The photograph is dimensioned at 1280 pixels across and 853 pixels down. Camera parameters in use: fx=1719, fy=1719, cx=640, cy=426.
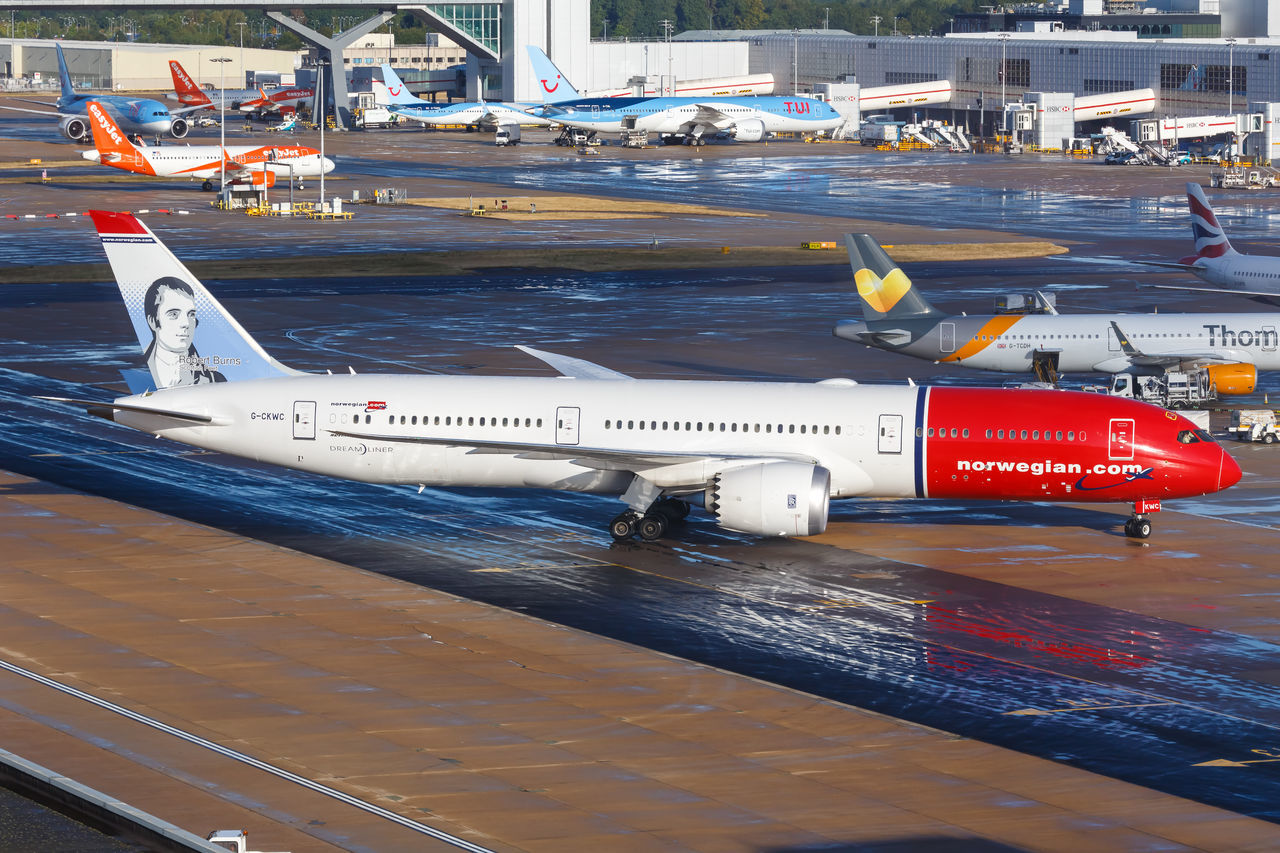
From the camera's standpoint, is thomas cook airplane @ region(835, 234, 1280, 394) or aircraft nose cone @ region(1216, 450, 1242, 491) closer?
aircraft nose cone @ region(1216, 450, 1242, 491)

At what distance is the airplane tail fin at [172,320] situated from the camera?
47.1 metres

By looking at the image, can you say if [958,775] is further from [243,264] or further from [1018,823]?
[243,264]

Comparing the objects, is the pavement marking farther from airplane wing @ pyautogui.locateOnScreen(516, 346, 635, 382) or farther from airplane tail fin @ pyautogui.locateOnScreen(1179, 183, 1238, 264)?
airplane tail fin @ pyautogui.locateOnScreen(1179, 183, 1238, 264)

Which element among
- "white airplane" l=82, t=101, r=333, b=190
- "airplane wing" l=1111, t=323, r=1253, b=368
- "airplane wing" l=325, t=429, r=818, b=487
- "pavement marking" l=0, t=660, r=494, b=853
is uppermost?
"white airplane" l=82, t=101, r=333, b=190

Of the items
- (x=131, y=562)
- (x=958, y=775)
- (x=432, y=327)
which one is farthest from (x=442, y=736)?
(x=432, y=327)

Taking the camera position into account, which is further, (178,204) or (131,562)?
(178,204)

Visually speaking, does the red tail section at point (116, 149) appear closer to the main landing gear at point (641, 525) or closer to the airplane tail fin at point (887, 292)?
the airplane tail fin at point (887, 292)

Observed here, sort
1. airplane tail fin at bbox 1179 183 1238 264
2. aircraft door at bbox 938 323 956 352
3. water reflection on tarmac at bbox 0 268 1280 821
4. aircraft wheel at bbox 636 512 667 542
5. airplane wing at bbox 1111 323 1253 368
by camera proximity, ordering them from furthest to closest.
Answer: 1. airplane tail fin at bbox 1179 183 1238 264
2. aircraft door at bbox 938 323 956 352
3. airplane wing at bbox 1111 323 1253 368
4. aircraft wheel at bbox 636 512 667 542
5. water reflection on tarmac at bbox 0 268 1280 821

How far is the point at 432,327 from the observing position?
83.1 metres

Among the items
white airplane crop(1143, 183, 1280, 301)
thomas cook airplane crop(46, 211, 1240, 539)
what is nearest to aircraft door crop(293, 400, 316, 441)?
thomas cook airplane crop(46, 211, 1240, 539)

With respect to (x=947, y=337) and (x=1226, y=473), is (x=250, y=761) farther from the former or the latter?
(x=947, y=337)

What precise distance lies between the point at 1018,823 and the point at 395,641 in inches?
587

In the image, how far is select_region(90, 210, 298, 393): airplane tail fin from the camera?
47094 mm

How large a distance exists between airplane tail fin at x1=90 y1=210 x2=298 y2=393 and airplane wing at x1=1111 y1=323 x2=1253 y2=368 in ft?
113
